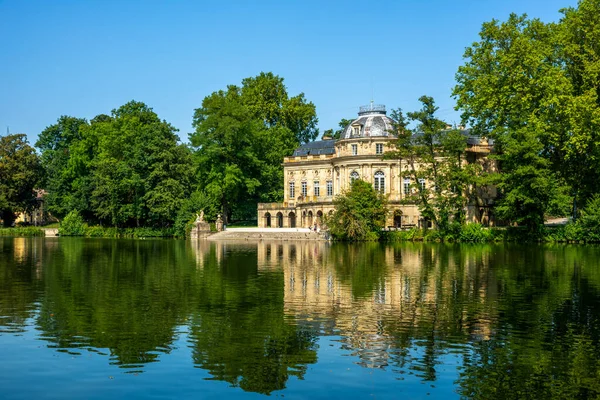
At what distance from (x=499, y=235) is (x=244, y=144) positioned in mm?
27813

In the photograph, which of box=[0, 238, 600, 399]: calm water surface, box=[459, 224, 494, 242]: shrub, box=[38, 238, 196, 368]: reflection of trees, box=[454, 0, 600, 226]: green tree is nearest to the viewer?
box=[0, 238, 600, 399]: calm water surface

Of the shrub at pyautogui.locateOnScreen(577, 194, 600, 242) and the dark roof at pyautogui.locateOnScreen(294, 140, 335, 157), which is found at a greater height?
the dark roof at pyautogui.locateOnScreen(294, 140, 335, 157)

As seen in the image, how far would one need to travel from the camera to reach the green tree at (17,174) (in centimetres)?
8226

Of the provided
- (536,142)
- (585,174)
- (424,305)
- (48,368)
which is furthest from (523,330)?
(585,174)

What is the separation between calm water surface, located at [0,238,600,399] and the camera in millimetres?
10391

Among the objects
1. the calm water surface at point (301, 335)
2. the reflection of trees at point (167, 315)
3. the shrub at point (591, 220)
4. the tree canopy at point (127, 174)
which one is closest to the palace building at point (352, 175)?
the tree canopy at point (127, 174)

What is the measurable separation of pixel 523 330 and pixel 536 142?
36581 millimetres

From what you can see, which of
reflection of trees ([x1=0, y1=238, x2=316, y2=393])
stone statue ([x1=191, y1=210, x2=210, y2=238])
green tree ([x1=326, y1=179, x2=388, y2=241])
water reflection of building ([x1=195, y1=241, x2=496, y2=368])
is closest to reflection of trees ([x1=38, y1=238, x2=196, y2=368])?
reflection of trees ([x1=0, y1=238, x2=316, y2=393])

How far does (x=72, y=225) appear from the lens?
73.3 meters

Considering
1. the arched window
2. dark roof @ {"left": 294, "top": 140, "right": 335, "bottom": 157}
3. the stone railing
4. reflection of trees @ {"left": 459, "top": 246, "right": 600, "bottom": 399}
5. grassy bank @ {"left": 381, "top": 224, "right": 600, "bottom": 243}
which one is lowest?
reflection of trees @ {"left": 459, "top": 246, "right": 600, "bottom": 399}

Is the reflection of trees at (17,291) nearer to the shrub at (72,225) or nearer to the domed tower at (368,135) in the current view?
the domed tower at (368,135)

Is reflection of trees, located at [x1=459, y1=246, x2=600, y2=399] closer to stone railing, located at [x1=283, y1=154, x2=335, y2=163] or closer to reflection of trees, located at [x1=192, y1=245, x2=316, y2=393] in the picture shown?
reflection of trees, located at [x1=192, y1=245, x2=316, y2=393]

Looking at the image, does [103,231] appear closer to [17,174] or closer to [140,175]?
[140,175]

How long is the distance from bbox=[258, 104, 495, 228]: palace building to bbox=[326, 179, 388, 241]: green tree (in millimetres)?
5669
